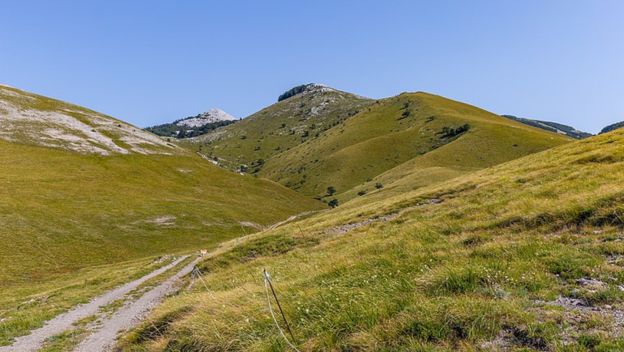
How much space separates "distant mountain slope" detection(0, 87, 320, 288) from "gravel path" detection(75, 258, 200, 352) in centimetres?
2008

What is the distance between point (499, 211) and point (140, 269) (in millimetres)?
38171

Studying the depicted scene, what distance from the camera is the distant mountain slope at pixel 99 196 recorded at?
169 ft

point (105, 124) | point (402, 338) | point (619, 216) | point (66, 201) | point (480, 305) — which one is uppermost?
point (105, 124)

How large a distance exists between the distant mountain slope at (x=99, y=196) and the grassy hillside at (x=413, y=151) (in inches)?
1316

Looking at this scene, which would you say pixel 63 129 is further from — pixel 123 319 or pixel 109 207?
pixel 123 319

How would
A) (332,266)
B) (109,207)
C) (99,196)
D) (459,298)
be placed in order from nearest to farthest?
(459,298) → (332,266) → (109,207) → (99,196)

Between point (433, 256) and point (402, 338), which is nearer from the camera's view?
point (402, 338)

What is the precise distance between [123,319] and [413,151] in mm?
144167

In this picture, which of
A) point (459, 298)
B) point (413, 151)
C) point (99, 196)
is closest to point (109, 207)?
point (99, 196)

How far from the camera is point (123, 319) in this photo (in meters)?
22.3

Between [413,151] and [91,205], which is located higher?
[413,151]

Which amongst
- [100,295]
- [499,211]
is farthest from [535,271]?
[100,295]

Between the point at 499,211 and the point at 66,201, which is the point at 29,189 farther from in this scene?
the point at 499,211

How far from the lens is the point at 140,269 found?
42281 millimetres
